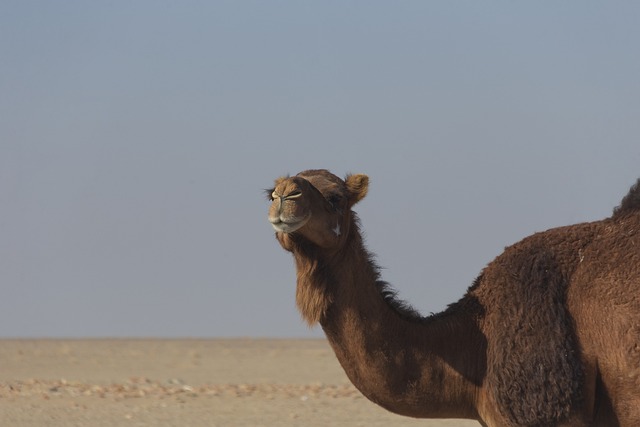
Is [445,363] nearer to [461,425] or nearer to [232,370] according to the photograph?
[461,425]

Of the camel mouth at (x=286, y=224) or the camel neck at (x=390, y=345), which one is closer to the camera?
the camel mouth at (x=286, y=224)

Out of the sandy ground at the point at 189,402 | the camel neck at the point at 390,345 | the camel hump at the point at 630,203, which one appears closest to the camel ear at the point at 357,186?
the camel neck at the point at 390,345

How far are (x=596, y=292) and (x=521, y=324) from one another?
1.62 feet

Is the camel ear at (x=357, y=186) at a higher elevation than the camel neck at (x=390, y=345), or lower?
higher

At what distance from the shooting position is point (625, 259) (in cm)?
775

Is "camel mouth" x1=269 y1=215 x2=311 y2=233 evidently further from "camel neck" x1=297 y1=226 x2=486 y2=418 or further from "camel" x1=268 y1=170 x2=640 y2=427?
"camel neck" x1=297 y1=226 x2=486 y2=418

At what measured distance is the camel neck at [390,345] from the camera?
25.3 ft

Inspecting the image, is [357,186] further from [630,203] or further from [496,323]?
[630,203]

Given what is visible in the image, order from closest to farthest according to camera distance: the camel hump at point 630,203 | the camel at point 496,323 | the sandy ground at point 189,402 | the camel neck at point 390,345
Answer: the camel at point 496,323, the camel neck at point 390,345, the camel hump at point 630,203, the sandy ground at point 189,402

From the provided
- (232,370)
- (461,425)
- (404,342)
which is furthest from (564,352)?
(232,370)

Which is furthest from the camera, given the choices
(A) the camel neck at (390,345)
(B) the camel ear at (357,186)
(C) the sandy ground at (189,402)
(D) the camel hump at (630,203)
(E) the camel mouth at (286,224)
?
(C) the sandy ground at (189,402)

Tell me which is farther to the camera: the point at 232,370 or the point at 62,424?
the point at 232,370

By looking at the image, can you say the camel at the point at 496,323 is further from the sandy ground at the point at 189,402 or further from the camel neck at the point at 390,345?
the sandy ground at the point at 189,402

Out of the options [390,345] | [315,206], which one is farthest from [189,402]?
[315,206]
